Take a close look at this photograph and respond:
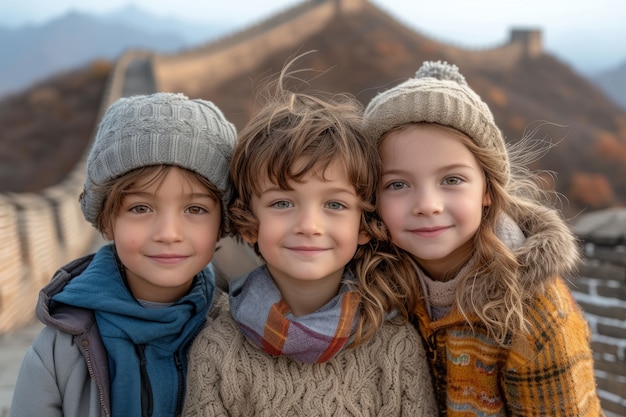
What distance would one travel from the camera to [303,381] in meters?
2.11

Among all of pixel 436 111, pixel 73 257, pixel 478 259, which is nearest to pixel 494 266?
pixel 478 259

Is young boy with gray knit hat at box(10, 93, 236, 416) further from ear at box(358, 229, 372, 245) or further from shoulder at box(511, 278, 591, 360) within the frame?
shoulder at box(511, 278, 591, 360)

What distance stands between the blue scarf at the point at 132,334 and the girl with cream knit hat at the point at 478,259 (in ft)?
2.74

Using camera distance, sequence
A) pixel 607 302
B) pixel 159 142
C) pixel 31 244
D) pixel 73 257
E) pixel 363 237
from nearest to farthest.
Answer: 1. pixel 159 142
2. pixel 363 237
3. pixel 607 302
4. pixel 31 244
5. pixel 73 257

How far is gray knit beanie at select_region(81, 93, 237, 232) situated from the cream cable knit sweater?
1.58 feet

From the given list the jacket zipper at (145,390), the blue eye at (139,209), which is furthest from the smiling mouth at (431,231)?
the jacket zipper at (145,390)

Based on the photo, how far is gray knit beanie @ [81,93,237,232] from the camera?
2109 millimetres

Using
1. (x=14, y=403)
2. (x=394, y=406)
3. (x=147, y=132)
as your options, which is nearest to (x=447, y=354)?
(x=394, y=406)

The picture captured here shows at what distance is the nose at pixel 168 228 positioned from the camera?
6.81ft

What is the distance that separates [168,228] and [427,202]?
2.73ft

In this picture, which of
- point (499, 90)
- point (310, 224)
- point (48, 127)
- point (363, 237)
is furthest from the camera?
point (499, 90)

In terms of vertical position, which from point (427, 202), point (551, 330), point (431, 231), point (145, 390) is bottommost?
point (145, 390)

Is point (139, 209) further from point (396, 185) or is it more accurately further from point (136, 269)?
point (396, 185)

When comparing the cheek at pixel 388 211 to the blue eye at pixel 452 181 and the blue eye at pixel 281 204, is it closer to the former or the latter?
the blue eye at pixel 452 181
